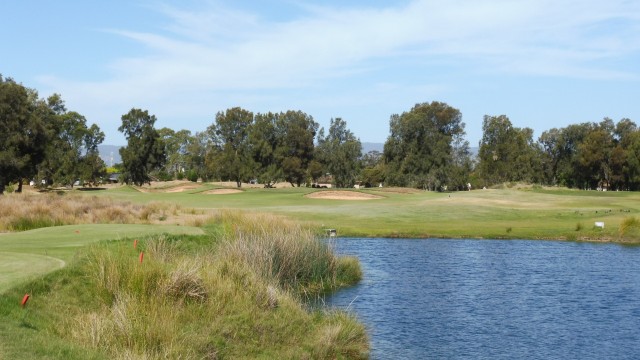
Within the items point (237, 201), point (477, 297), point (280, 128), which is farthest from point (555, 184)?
point (477, 297)

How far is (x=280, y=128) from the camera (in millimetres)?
110938

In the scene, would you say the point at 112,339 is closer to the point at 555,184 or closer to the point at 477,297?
the point at 477,297

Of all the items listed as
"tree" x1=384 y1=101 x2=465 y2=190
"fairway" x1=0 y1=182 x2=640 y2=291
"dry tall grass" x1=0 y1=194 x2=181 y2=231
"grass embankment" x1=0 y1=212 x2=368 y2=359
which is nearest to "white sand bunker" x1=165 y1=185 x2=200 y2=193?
"fairway" x1=0 y1=182 x2=640 y2=291

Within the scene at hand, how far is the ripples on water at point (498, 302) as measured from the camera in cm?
1742

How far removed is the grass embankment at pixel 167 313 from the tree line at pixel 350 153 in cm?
7237

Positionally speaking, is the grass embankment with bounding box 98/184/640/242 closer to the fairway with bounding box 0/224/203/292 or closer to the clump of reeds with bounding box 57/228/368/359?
the fairway with bounding box 0/224/203/292

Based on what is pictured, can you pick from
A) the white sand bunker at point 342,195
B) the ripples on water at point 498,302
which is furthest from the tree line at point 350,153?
the ripples on water at point 498,302

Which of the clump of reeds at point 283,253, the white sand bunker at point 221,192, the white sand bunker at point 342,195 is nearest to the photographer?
the clump of reeds at point 283,253

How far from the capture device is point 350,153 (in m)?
98.0

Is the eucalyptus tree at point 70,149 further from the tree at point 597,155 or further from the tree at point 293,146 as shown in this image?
the tree at point 597,155

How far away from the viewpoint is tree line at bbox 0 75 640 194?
320 ft

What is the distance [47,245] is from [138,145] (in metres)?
82.3

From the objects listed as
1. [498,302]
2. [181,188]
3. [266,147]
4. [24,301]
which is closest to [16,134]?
[181,188]

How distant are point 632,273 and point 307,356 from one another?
19401 millimetres
